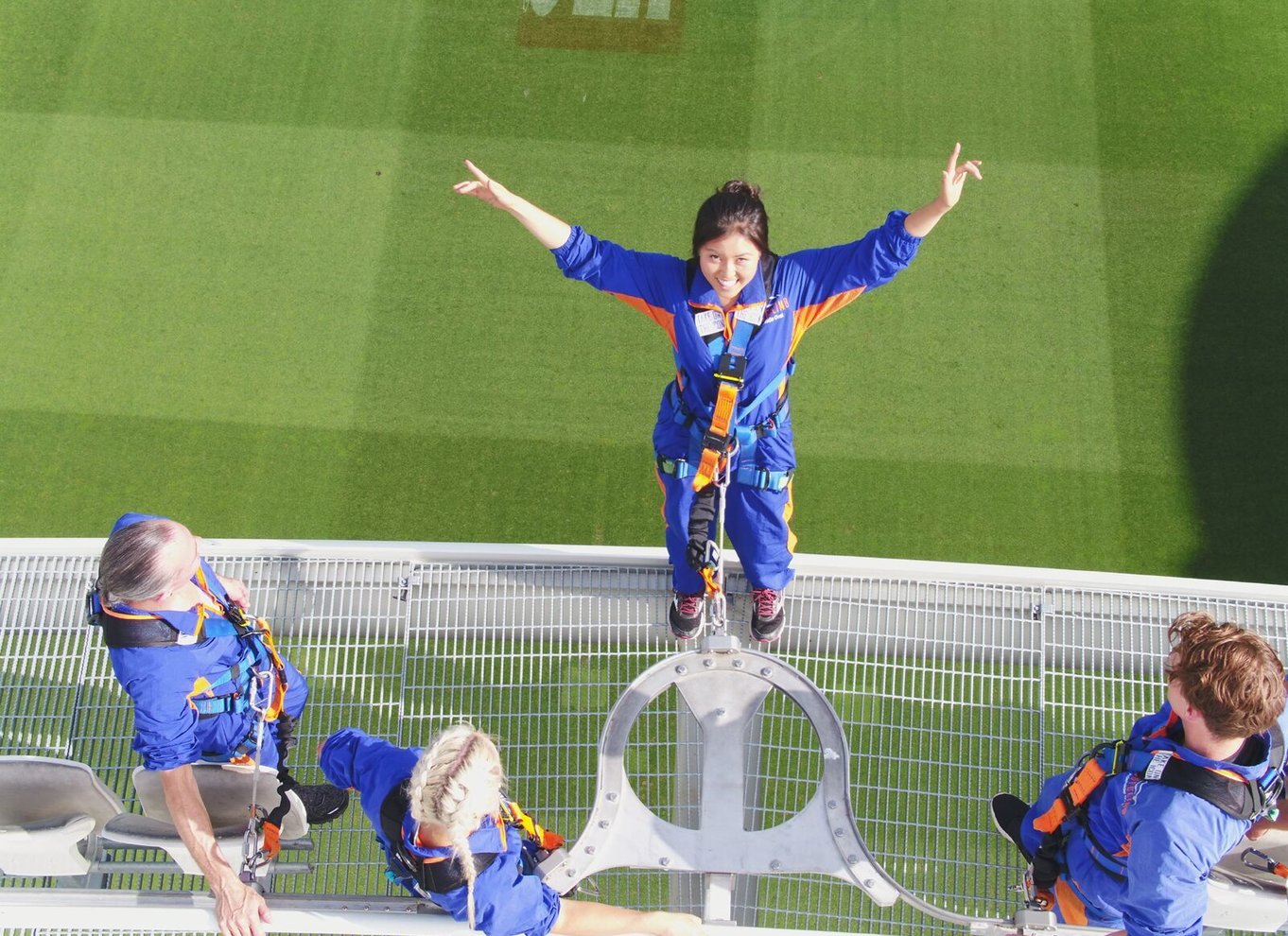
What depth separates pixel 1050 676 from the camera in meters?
3.44

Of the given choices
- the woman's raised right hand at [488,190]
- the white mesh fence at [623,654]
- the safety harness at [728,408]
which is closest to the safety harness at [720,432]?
the safety harness at [728,408]

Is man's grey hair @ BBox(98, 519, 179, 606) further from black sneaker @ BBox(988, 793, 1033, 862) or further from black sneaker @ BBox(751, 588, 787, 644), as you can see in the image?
black sneaker @ BBox(988, 793, 1033, 862)

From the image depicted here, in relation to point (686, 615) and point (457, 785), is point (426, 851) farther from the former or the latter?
point (686, 615)

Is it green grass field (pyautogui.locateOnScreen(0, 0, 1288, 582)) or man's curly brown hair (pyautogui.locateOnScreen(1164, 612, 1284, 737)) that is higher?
green grass field (pyautogui.locateOnScreen(0, 0, 1288, 582))

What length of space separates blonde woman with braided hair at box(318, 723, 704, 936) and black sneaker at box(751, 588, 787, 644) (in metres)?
0.98

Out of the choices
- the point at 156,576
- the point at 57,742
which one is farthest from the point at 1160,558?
the point at 57,742

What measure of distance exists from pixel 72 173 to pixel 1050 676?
5.14 m

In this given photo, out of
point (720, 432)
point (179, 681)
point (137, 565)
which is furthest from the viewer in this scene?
point (720, 432)

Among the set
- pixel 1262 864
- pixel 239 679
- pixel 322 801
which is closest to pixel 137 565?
pixel 239 679

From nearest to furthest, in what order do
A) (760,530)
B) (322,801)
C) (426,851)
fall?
(426,851)
(322,801)
(760,530)

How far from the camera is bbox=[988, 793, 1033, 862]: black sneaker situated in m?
2.85

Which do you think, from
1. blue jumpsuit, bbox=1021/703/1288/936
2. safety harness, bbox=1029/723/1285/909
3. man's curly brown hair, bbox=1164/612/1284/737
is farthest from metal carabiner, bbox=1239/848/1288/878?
man's curly brown hair, bbox=1164/612/1284/737

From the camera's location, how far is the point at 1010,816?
2.91 meters

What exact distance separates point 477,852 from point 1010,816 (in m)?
1.58
